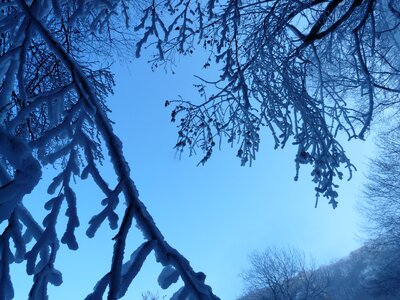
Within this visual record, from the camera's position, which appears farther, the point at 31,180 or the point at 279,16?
the point at 279,16

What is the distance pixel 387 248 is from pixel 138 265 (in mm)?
22790

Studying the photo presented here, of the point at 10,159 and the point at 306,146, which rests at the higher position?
the point at 306,146

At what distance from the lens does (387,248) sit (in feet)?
67.2

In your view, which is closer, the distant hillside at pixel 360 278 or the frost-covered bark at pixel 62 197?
the frost-covered bark at pixel 62 197

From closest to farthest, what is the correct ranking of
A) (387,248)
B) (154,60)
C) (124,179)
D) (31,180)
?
(31,180) < (124,179) < (154,60) < (387,248)

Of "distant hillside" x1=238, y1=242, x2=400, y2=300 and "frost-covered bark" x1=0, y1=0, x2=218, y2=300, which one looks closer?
"frost-covered bark" x1=0, y1=0, x2=218, y2=300

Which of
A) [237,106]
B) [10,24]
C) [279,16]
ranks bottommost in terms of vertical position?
[10,24]

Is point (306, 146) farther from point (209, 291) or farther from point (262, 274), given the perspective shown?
point (262, 274)

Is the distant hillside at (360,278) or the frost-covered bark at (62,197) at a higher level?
the frost-covered bark at (62,197)

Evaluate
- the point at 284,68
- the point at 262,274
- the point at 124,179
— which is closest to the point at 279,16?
the point at 284,68

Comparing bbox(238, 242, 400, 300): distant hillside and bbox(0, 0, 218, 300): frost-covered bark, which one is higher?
bbox(0, 0, 218, 300): frost-covered bark

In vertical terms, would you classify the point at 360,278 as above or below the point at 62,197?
below

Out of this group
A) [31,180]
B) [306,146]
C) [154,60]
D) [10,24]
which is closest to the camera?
[31,180]

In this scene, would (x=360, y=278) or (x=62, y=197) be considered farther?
(x=360, y=278)
